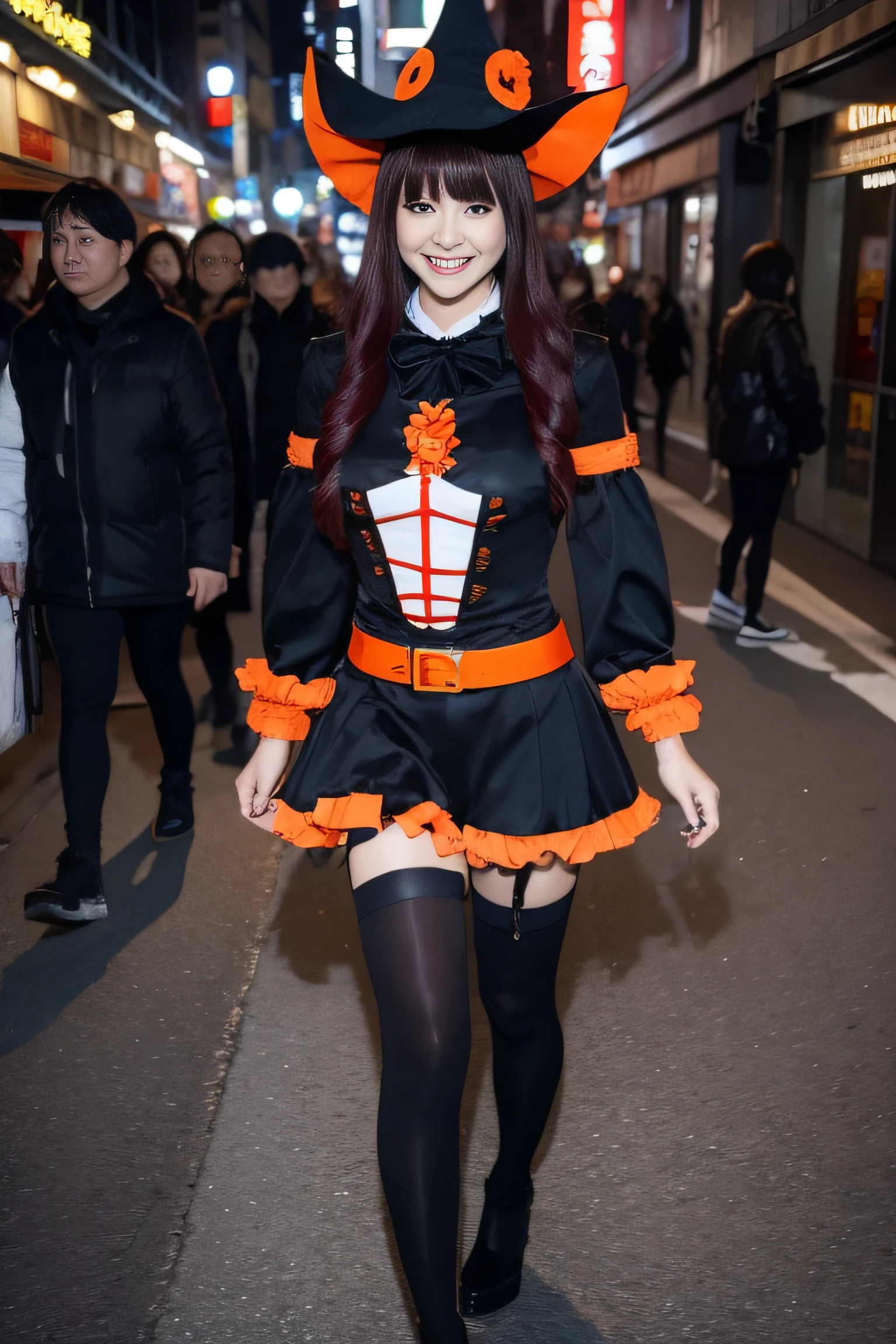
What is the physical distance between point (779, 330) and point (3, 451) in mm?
4638

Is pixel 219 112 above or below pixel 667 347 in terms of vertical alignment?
above

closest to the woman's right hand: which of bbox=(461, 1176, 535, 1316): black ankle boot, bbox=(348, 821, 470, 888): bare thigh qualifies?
bbox=(348, 821, 470, 888): bare thigh

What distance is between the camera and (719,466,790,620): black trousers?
7.68 metres

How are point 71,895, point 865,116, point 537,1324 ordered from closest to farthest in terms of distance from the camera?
1. point 537,1324
2. point 71,895
3. point 865,116

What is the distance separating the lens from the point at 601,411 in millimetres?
2424

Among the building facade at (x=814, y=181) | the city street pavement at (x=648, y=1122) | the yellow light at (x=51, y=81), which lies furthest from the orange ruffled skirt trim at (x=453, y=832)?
the yellow light at (x=51, y=81)

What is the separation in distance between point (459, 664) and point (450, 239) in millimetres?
720

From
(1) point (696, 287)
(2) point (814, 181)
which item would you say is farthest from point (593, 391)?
(1) point (696, 287)

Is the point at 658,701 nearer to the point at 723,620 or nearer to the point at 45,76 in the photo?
the point at 723,620

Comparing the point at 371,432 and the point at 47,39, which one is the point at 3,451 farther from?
the point at 47,39

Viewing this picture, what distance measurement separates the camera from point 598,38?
1792 cm

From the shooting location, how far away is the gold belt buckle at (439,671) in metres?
2.38

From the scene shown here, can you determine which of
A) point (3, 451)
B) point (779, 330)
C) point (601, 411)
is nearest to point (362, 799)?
point (601, 411)

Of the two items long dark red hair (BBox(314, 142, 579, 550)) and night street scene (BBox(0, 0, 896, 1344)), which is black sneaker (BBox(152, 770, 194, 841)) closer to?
night street scene (BBox(0, 0, 896, 1344))
